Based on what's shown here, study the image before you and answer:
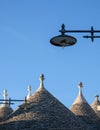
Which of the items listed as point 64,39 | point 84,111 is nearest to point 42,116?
point 84,111

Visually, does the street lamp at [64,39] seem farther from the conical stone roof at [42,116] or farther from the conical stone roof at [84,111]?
the conical stone roof at [84,111]

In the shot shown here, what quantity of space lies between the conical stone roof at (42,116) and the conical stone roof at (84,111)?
361 cm

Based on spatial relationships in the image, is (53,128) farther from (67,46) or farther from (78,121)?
(67,46)

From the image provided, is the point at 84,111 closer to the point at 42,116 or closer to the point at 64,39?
the point at 42,116

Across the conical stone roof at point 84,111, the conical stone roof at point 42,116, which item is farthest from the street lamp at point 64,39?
the conical stone roof at point 84,111

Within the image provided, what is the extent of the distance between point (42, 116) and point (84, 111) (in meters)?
5.77

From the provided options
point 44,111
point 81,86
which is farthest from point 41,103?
point 81,86

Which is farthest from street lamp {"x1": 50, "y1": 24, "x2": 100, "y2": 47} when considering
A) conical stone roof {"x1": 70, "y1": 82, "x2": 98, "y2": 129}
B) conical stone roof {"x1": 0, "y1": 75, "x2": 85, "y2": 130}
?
conical stone roof {"x1": 70, "y1": 82, "x2": 98, "y2": 129}

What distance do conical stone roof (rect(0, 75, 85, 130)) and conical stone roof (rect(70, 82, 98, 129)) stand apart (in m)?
3.61

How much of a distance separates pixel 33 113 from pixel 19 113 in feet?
2.73

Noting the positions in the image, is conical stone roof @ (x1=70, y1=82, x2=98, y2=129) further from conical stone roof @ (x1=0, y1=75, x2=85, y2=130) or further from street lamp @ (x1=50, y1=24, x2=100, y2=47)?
street lamp @ (x1=50, y1=24, x2=100, y2=47)

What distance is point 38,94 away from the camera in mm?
24609

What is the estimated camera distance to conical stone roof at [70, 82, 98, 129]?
27406 mm

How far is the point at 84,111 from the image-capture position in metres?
27.8
